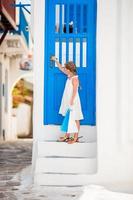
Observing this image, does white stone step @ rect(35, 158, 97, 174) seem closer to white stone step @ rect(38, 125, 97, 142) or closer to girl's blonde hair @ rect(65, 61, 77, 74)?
white stone step @ rect(38, 125, 97, 142)

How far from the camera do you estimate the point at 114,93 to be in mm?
9453

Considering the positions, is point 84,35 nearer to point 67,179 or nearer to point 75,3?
point 75,3

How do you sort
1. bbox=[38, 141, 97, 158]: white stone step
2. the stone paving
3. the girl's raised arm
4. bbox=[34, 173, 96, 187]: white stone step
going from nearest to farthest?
the stone paving < bbox=[34, 173, 96, 187]: white stone step < bbox=[38, 141, 97, 158]: white stone step < the girl's raised arm

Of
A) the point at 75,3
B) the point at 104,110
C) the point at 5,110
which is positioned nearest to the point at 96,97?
the point at 104,110

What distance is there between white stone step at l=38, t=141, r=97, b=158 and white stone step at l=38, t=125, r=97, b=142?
432 millimetres

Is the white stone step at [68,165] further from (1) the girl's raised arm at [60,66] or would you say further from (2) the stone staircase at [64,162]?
(1) the girl's raised arm at [60,66]

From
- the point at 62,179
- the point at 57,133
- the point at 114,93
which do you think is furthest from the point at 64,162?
the point at 114,93

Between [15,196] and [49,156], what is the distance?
5.44 ft

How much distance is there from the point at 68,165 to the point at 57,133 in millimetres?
1114

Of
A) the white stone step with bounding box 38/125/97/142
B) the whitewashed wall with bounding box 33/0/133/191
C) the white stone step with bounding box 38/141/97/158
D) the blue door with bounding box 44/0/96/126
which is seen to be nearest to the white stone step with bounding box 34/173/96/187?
the whitewashed wall with bounding box 33/0/133/191

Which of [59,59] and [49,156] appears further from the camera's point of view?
[59,59]

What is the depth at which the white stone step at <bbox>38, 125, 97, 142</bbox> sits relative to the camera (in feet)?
34.1

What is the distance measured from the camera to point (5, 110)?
24.0 meters

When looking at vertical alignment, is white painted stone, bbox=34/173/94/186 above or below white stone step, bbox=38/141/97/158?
below
